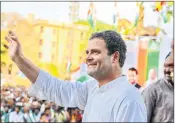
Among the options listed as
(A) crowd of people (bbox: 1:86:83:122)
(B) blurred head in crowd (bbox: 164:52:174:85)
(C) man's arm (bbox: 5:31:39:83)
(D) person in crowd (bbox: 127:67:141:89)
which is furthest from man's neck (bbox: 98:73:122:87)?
(A) crowd of people (bbox: 1:86:83:122)

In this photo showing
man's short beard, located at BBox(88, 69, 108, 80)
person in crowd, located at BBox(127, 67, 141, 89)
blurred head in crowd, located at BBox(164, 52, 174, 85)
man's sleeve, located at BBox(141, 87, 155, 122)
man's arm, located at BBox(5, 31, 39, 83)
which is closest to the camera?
man's short beard, located at BBox(88, 69, 108, 80)

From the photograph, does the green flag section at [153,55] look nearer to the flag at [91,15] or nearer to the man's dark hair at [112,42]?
the flag at [91,15]

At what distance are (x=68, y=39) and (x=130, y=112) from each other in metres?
5.14

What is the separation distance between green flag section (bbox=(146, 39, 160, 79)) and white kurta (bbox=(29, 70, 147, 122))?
4.50m

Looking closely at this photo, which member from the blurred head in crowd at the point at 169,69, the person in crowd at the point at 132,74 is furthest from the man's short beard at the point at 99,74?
the person in crowd at the point at 132,74

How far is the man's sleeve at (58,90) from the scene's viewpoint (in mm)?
2027

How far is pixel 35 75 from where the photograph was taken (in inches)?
80.0

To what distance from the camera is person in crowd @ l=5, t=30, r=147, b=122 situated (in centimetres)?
168

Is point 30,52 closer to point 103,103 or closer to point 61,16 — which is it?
point 61,16

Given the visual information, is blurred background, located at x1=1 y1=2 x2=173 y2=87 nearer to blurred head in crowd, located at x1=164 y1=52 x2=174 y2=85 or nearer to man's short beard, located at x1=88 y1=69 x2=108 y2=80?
blurred head in crowd, located at x1=164 y1=52 x2=174 y2=85

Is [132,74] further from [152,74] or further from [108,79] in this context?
[108,79]

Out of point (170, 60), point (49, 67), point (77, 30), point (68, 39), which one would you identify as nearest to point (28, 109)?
point (49, 67)

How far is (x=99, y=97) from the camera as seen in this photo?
1.78m

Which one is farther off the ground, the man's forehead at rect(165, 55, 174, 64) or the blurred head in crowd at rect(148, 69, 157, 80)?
the man's forehead at rect(165, 55, 174, 64)
